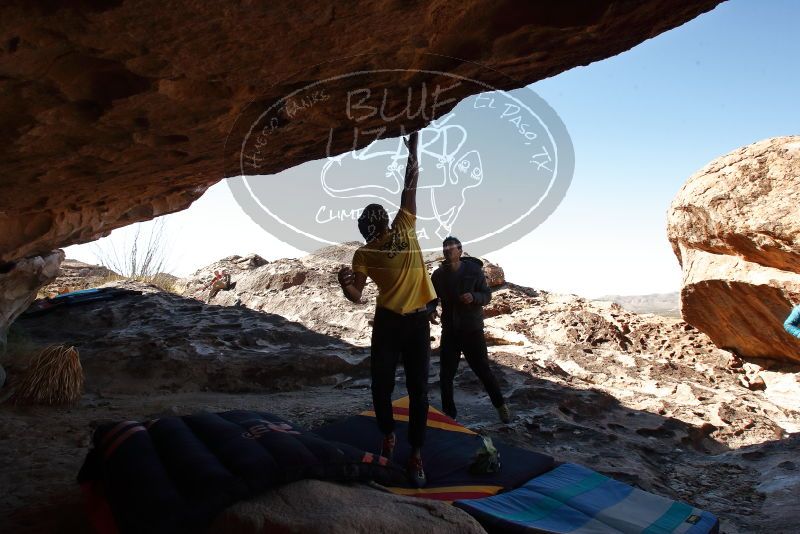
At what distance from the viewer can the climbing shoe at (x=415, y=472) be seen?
3404 millimetres

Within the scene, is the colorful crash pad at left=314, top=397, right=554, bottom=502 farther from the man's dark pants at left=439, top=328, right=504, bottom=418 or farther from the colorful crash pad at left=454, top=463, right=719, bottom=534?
the man's dark pants at left=439, top=328, right=504, bottom=418

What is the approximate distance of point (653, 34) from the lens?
10.8 ft

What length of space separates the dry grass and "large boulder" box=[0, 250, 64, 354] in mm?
1317

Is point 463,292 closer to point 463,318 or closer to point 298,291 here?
point 463,318

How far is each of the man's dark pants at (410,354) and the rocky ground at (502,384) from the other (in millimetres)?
1539

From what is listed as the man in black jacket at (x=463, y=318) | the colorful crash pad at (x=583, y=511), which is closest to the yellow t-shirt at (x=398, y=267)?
the colorful crash pad at (x=583, y=511)

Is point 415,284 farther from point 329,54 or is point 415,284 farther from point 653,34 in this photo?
point 653,34

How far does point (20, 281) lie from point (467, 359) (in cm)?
538

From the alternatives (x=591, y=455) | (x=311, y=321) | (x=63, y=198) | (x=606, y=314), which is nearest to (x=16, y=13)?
(x=63, y=198)

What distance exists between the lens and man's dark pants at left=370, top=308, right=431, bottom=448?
3.44 m

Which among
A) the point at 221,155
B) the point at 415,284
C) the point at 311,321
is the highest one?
the point at 221,155

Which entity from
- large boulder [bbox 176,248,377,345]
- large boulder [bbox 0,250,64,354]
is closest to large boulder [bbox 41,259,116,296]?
large boulder [bbox 176,248,377,345]

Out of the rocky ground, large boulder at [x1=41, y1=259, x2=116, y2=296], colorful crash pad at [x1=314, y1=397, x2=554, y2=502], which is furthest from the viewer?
large boulder at [x1=41, y1=259, x2=116, y2=296]

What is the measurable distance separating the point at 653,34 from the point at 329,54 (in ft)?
6.52
